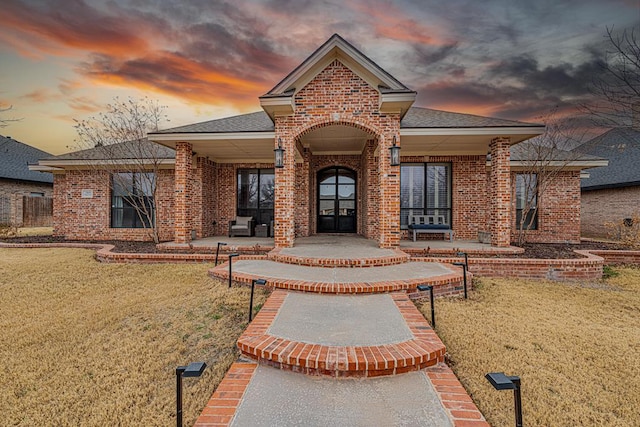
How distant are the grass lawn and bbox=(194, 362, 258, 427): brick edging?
1940 mm

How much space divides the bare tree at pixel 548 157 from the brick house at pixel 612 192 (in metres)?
4.83

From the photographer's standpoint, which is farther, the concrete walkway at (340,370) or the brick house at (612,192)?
the brick house at (612,192)

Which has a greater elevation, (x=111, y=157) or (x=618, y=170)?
(x=618, y=170)

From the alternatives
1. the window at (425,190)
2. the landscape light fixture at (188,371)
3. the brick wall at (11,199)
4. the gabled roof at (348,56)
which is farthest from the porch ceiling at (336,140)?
the brick wall at (11,199)

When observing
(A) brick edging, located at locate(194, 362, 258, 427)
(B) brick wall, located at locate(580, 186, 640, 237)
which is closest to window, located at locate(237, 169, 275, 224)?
(A) brick edging, located at locate(194, 362, 258, 427)

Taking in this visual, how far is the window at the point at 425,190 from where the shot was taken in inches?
422

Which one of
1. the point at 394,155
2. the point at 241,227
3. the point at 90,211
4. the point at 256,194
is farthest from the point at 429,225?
the point at 90,211

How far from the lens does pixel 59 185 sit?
11.9 meters

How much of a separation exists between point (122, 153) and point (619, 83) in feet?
49.5

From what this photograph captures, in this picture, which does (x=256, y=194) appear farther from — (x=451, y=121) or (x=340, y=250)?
(x=451, y=121)

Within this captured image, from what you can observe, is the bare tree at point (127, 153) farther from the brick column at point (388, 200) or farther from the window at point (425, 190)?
the window at point (425, 190)

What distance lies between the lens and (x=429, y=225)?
9.98 meters

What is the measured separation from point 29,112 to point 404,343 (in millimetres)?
13969

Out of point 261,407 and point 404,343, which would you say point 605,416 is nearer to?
point 404,343
